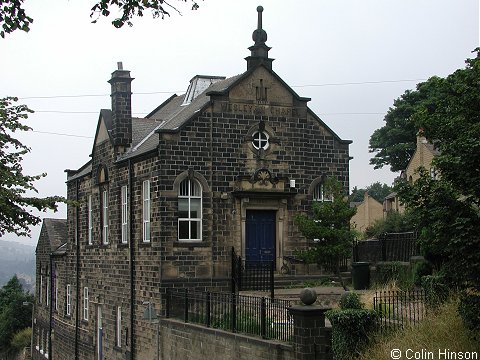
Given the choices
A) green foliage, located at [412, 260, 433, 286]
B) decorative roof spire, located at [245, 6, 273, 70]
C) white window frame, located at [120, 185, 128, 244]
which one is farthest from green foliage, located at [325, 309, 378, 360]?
white window frame, located at [120, 185, 128, 244]

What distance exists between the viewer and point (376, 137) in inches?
2346

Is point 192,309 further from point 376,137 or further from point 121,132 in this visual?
point 376,137

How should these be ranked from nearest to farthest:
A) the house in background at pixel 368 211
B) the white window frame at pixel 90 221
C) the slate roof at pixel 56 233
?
the white window frame at pixel 90 221 < the slate roof at pixel 56 233 < the house in background at pixel 368 211

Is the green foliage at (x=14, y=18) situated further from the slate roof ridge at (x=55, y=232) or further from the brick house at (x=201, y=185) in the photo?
the slate roof ridge at (x=55, y=232)

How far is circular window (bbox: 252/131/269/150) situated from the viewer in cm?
2742

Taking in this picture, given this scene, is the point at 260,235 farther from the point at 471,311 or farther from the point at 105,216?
the point at 471,311

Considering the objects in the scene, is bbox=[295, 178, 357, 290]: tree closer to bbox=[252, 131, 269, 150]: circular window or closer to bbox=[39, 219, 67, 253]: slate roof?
bbox=[252, 131, 269, 150]: circular window

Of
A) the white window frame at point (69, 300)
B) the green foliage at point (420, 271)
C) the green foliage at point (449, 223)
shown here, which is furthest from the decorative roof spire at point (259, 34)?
the white window frame at point (69, 300)

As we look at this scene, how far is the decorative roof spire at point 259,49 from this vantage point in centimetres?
2761

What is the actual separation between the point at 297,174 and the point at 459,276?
50.5 ft

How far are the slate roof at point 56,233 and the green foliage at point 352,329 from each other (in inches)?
1106

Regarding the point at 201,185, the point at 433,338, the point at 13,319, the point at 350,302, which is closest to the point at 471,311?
the point at 433,338

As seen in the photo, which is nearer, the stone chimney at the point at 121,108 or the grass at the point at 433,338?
the grass at the point at 433,338

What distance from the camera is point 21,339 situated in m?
53.1
